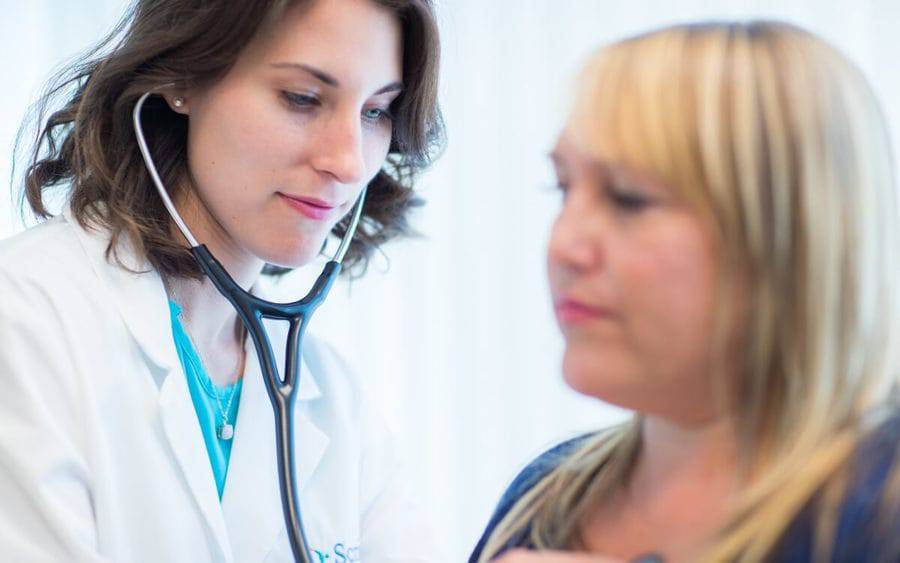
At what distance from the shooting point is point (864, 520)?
581mm

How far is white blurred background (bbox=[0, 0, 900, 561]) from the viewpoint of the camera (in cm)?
178

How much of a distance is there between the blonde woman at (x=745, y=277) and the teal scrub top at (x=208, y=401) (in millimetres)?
618

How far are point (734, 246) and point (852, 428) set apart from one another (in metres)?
0.14

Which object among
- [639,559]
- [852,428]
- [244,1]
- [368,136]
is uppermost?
[244,1]

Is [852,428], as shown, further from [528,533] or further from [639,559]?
[528,533]

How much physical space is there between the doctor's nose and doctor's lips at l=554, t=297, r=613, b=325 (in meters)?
0.51

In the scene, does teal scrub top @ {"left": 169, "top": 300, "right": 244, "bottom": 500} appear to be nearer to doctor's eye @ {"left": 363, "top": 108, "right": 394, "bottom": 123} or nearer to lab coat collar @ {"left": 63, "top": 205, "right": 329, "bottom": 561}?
lab coat collar @ {"left": 63, "top": 205, "right": 329, "bottom": 561}

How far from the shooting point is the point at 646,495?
28.2 inches

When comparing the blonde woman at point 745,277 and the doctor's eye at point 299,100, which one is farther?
the doctor's eye at point 299,100

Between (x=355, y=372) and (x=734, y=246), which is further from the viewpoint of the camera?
(x=355, y=372)

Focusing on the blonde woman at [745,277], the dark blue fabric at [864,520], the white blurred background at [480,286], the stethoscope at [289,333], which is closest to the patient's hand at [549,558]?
the blonde woman at [745,277]

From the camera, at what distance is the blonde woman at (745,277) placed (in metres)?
0.60

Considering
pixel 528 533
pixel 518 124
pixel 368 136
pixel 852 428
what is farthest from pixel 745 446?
pixel 518 124

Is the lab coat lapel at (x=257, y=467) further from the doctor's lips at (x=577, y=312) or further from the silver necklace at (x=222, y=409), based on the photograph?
the doctor's lips at (x=577, y=312)
